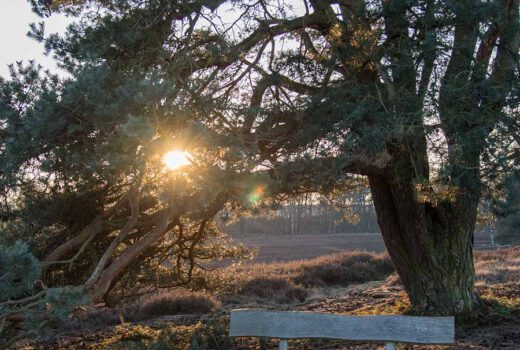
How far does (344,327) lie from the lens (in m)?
5.41

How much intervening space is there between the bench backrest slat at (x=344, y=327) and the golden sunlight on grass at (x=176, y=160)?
167 cm

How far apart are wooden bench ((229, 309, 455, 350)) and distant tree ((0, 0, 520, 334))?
51.1 inches

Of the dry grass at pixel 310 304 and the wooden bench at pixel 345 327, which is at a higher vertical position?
the wooden bench at pixel 345 327

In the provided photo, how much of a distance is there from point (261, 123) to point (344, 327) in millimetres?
3312

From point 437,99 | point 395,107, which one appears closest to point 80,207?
point 395,107

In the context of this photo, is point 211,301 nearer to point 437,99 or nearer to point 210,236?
point 210,236

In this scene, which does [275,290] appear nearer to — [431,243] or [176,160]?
[431,243]

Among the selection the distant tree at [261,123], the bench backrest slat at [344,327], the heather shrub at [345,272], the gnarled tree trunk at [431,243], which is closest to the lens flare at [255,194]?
the distant tree at [261,123]

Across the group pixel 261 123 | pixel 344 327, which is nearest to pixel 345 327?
pixel 344 327

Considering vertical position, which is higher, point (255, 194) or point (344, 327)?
point (255, 194)

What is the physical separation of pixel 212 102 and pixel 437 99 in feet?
9.34

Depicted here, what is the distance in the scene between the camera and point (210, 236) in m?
10.7

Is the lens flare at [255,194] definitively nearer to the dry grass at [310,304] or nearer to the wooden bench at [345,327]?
the wooden bench at [345,327]

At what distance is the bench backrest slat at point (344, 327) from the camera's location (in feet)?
16.8
